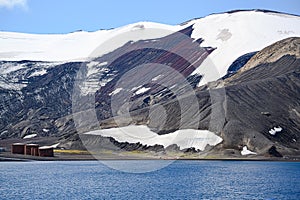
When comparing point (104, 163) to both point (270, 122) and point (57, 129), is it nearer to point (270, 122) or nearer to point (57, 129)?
point (270, 122)

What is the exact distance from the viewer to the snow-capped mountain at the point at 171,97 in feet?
355

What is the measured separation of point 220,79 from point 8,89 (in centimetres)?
6391

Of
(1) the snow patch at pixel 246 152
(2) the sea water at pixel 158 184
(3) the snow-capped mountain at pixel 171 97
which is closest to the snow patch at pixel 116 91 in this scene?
(3) the snow-capped mountain at pixel 171 97

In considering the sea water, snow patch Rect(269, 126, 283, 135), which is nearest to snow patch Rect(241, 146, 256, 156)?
snow patch Rect(269, 126, 283, 135)

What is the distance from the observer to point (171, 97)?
505 ft

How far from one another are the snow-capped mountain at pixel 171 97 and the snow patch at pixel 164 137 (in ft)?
0.61

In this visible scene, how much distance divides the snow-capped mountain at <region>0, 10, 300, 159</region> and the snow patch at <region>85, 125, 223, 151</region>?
7.3 inches

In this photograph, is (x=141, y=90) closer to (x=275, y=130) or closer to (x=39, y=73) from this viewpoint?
(x=39, y=73)

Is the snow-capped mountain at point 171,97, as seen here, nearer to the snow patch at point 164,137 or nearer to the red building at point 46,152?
the snow patch at point 164,137

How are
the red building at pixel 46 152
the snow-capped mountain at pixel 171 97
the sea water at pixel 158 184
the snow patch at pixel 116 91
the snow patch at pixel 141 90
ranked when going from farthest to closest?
1. the snow patch at pixel 116 91
2. the snow patch at pixel 141 90
3. the snow-capped mountain at pixel 171 97
4. the red building at pixel 46 152
5. the sea water at pixel 158 184

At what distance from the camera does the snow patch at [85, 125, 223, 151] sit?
107m

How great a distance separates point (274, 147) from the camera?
99500mm

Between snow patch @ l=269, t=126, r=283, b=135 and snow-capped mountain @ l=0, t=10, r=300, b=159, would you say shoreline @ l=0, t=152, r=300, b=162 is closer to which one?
snow-capped mountain @ l=0, t=10, r=300, b=159

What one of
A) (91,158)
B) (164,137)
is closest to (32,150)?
(91,158)
